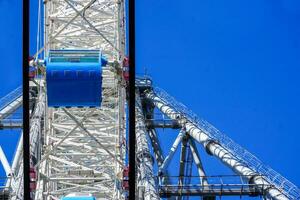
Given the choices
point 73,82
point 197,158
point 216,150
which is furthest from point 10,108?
point 73,82

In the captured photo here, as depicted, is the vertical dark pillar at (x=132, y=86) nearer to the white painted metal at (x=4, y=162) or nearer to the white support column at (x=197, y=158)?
the white painted metal at (x=4, y=162)

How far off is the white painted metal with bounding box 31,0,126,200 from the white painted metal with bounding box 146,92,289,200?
8744 millimetres

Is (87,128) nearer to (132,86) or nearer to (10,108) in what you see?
(10,108)

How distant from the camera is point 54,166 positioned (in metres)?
37.0

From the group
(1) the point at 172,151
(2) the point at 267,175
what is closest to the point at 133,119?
(2) the point at 267,175

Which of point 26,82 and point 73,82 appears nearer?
point 26,82

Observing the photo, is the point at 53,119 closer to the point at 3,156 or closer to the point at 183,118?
the point at 3,156

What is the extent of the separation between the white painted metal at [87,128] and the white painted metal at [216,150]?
8744 mm

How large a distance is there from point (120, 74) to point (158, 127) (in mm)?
24048

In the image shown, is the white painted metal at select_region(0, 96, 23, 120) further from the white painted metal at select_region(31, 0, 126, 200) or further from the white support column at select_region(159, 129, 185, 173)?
the white painted metal at select_region(31, 0, 126, 200)

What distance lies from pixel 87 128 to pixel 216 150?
10645 mm

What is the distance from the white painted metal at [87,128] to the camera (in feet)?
117

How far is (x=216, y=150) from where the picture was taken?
4659cm

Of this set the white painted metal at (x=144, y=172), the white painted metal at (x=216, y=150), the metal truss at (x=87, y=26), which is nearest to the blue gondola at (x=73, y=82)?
the metal truss at (x=87, y=26)
